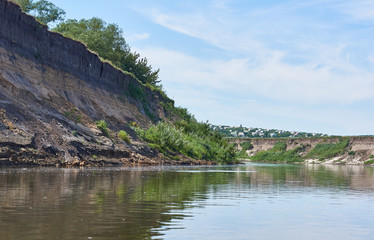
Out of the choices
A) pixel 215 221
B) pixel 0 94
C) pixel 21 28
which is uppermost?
pixel 21 28

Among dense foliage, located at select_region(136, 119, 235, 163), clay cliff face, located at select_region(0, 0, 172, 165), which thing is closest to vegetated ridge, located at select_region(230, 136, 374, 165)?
dense foliage, located at select_region(136, 119, 235, 163)

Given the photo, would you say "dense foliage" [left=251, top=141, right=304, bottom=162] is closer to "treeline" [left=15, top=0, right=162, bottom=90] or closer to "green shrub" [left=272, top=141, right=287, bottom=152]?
"green shrub" [left=272, top=141, right=287, bottom=152]

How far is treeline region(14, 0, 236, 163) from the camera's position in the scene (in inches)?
1884

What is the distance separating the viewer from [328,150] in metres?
112

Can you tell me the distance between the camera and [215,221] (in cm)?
1023

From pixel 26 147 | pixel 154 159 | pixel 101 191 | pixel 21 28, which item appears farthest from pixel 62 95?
pixel 101 191

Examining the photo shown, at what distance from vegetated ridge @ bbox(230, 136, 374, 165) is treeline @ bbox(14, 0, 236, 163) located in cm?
3200

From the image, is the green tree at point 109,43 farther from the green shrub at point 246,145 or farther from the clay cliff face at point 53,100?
the green shrub at point 246,145

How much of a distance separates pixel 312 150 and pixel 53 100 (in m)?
88.8

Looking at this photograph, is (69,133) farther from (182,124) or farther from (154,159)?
(182,124)

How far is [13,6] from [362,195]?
27.5m

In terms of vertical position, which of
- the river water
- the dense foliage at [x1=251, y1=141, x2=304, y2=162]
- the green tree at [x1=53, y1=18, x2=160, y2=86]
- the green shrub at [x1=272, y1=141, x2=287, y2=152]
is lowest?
the river water

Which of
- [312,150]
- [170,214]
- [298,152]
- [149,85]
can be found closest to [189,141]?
[149,85]

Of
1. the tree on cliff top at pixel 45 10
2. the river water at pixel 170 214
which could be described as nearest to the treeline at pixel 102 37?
the tree on cliff top at pixel 45 10
